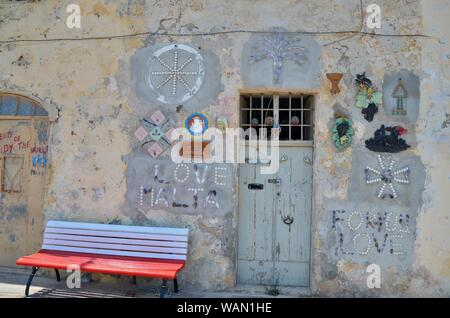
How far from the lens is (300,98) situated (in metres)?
6.00

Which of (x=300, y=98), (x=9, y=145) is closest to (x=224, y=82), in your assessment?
(x=300, y=98)

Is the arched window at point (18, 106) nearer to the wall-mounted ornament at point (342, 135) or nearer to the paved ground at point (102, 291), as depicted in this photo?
the paved ground at point (102, 291)

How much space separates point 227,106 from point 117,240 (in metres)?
2.24

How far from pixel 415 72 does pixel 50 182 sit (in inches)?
200

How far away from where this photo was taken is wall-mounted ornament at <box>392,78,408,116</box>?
5602 millimetres

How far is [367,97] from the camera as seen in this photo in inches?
221

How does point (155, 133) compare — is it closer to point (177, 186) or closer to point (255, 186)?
point (177, 186)

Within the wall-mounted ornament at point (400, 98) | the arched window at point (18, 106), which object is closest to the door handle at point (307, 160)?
the wall-mounted ornament at point (400, 98)

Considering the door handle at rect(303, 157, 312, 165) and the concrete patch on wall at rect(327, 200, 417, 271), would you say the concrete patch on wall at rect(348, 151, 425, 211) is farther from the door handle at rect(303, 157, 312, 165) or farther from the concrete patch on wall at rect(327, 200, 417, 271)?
the door handle at rect(303, 157, 312, 165)

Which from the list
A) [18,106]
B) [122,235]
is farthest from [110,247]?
[18,106]

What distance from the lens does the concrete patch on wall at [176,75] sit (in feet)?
19.0

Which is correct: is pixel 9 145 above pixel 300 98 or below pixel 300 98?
below
